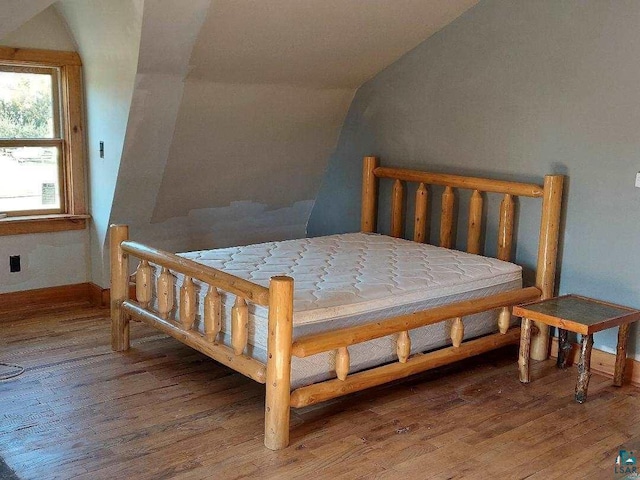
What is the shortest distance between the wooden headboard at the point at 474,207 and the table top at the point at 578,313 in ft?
0.93

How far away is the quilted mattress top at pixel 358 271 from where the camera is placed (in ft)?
10.2

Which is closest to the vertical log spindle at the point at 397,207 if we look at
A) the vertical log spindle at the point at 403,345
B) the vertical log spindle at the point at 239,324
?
the vertical log spindle at the point at 403,345

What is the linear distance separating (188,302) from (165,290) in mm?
240

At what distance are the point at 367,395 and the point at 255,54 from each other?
2.00m

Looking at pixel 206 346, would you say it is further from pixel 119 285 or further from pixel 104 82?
pixel 104 82

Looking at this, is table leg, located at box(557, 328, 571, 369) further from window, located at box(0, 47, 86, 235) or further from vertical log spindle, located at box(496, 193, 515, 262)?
window, located at box(0, 47, 86, 235)

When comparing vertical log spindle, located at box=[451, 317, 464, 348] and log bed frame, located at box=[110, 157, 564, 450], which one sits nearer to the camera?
log bed frame, located at box=[110, 157, 564, 450]

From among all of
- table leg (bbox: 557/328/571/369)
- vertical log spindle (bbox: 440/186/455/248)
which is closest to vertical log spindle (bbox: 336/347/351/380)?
table leg (bbox: 557/328/571/369)

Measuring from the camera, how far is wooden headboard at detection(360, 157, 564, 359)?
3.76m

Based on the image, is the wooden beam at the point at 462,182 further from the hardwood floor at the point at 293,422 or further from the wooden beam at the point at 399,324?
the hardwood floor at the point at 293,422

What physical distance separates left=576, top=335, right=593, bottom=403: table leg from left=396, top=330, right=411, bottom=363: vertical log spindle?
0.82 m

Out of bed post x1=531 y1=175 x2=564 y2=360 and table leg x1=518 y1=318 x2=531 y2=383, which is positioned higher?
bed post x1=531 y1=175 x2=564 y2=360

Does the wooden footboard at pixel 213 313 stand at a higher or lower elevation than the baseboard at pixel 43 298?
higher

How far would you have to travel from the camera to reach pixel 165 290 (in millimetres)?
3436
